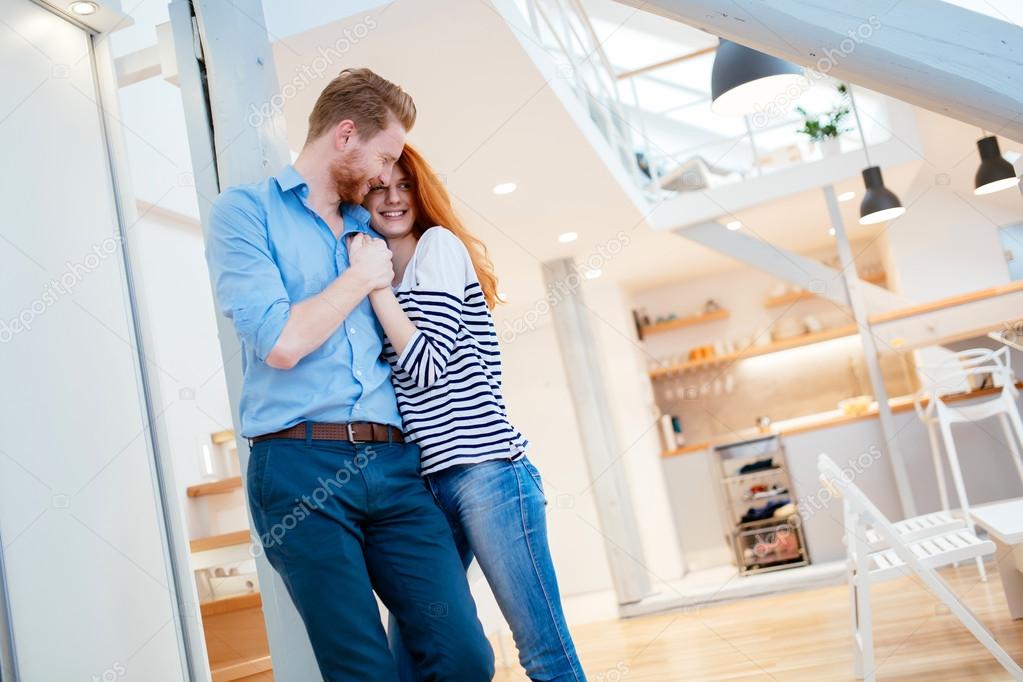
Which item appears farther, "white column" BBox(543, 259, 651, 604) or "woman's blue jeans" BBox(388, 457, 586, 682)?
"white column" BBox(543, 259, 651, 604)

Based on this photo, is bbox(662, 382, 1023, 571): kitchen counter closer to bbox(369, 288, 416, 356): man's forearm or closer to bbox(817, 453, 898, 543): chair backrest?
bbox(817, 453, 898, 543): chair backrest

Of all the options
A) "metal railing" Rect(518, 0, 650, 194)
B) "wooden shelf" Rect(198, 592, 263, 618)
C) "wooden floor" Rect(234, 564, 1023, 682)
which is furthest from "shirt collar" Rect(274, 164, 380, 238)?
"metal railing" Rect(518, 0, 650, 194)

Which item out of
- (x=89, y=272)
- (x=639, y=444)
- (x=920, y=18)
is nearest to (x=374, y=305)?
(x=920, y=18)

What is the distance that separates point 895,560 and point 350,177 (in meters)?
2.39

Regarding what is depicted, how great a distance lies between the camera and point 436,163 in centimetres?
422

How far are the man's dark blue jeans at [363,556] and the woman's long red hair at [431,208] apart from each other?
14.6 inches

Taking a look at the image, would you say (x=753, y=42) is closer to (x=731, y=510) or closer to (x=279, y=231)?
(x=279, y=231)

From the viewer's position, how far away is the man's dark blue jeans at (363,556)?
1.30 meters

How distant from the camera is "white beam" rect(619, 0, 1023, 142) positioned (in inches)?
58.4

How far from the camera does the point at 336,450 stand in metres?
1.34

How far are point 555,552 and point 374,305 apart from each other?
6186 millimetres

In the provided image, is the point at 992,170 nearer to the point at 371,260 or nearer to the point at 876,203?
the point at 876,203

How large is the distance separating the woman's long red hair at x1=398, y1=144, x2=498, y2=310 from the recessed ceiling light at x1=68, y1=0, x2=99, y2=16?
1.42 metres

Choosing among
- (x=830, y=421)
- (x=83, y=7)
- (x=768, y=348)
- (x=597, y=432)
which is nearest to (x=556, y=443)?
(x=597, y=432)
